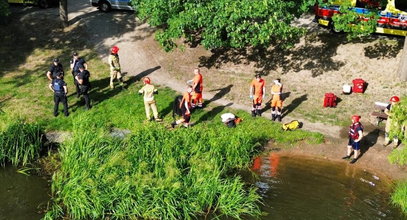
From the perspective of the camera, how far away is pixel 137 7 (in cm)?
2161

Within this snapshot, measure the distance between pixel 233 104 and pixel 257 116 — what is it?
58.2 inches

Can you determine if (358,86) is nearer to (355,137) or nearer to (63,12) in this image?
(355,137)

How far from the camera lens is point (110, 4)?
2908 cm

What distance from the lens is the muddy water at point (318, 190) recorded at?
13.7 m

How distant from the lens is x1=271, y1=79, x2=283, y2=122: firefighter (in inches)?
707

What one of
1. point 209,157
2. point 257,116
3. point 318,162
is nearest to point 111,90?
point 257,116

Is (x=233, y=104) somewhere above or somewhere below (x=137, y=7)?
below

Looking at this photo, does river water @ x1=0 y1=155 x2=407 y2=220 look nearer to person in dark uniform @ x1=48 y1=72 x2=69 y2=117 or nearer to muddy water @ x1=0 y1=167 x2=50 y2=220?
muddy water @ x1=0 y1=167 x2=50 y2=220

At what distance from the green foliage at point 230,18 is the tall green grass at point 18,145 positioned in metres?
6.90

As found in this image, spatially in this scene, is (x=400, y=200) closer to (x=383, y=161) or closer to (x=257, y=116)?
(x=383, y=161)

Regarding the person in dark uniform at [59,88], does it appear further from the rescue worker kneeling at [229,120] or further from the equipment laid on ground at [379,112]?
the equipment laid on ground at [379,112]

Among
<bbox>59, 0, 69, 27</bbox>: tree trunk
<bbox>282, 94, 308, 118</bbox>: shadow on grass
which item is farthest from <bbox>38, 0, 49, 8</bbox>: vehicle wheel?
<bbox>282, 94, 308, 118</bbox>: shadow on grass

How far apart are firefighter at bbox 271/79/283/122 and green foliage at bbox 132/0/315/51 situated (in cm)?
222

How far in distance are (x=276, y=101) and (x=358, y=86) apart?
4431 mm
